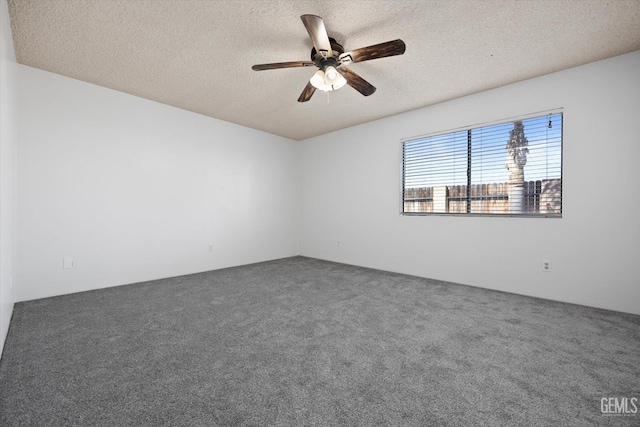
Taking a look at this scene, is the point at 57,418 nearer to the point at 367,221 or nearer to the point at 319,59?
the point at 319,59

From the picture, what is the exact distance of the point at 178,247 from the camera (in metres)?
4.15

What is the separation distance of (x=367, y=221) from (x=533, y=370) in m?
3.26

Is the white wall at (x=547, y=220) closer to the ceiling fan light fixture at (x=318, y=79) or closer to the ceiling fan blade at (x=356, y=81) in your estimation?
the ceiling fan blade at (x=356, y=81)

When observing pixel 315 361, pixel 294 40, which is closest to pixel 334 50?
pixel 294 40

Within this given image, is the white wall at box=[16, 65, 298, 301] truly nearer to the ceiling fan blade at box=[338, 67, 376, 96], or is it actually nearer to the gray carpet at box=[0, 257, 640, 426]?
the gray carpet at box=[0, 257, 640, 426]

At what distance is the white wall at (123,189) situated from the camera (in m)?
3.02

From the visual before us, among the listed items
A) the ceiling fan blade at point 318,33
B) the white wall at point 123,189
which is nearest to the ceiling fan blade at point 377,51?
the ceiling fan blade at point 318,33

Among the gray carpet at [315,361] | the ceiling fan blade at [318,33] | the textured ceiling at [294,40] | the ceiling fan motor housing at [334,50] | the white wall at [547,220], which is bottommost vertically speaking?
the gray carpet at [315,361]

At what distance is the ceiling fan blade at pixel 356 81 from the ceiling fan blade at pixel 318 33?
279 mm

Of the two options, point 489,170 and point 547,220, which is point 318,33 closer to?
point 489,170

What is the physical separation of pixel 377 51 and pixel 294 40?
0.81m

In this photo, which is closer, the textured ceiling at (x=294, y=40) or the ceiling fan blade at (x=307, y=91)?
the textured ceiling at (x=294, y=40)

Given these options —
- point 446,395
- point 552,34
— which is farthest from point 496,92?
point 446,395

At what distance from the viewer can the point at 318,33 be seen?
1961mm
